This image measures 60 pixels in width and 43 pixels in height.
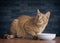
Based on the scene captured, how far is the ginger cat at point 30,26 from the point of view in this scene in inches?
48.3

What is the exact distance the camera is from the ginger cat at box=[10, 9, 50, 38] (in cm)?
123

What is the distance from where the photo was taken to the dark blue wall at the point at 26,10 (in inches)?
61.0

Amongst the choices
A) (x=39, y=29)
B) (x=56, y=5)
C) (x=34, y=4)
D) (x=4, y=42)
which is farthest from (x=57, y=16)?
(x=4, y=42)

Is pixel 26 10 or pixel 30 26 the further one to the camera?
pixel 26 10

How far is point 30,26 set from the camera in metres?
1.25

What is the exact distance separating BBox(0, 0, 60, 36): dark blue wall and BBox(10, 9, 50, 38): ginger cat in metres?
0.24

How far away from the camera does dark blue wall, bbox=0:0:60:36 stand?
1550 millimetres

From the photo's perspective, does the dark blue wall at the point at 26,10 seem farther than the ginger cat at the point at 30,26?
Yes

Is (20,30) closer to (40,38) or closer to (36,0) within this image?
(40,38)

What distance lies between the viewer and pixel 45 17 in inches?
49.8

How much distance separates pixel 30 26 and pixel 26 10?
0.34 metres

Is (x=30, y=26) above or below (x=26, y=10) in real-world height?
below

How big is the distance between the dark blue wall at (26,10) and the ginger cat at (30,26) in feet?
0.79

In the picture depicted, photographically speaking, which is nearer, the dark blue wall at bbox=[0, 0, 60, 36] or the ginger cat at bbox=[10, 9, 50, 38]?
the ginger cat at bbox=[10, 9, 50, 38]
